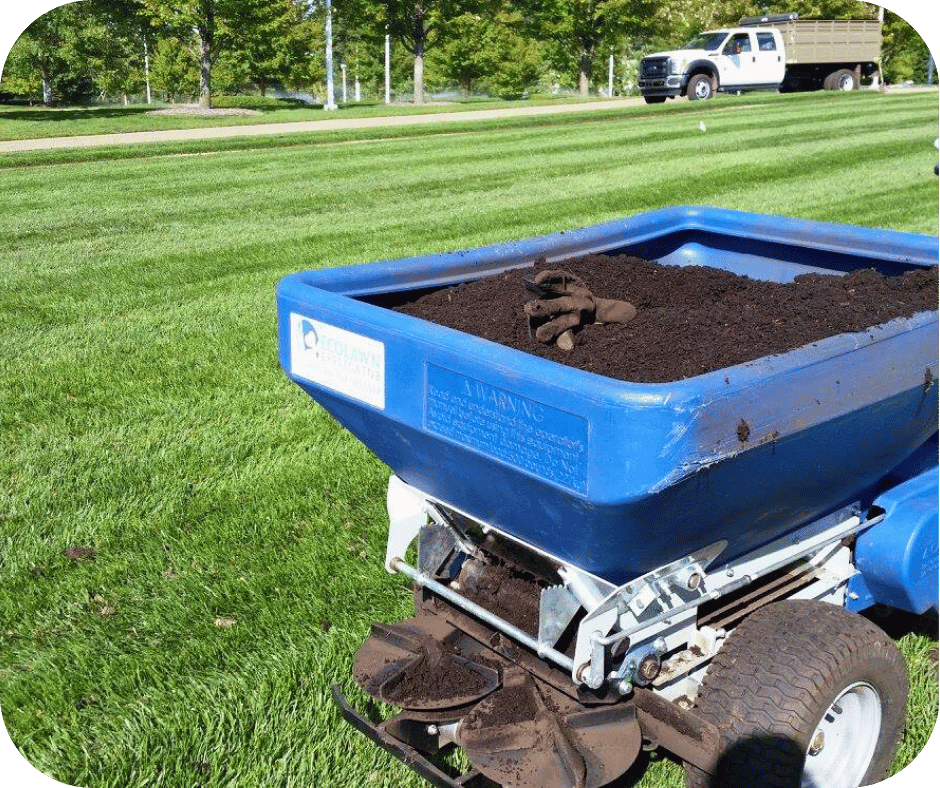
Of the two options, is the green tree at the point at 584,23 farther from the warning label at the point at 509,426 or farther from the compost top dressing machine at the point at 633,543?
the warning label at the point at 509,426

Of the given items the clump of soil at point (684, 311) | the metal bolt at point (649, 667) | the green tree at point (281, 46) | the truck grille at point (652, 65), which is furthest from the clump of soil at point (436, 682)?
the green tree at point (281, 46)

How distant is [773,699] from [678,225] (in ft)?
6.16

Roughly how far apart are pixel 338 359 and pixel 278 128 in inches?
663

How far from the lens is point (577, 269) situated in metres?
3.28

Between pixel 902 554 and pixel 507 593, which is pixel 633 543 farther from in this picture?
pixel 902 554

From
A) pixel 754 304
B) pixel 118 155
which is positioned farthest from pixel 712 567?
pixel 118 155

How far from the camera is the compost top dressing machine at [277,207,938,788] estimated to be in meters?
2.14

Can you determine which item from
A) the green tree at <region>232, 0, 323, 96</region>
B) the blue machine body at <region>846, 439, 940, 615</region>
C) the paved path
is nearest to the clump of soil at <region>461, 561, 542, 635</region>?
the blue machine body at <region>846, 439, 940, 615</region>

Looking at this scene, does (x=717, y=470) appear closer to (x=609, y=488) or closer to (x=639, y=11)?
(x=609, y=488)

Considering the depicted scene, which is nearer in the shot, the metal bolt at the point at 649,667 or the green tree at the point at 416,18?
the metal bolt at the point at 649,667

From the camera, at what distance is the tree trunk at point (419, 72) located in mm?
13387

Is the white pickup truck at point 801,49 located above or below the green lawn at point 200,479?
above

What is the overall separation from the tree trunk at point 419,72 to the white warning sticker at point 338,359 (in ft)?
35.1

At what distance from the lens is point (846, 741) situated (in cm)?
277
